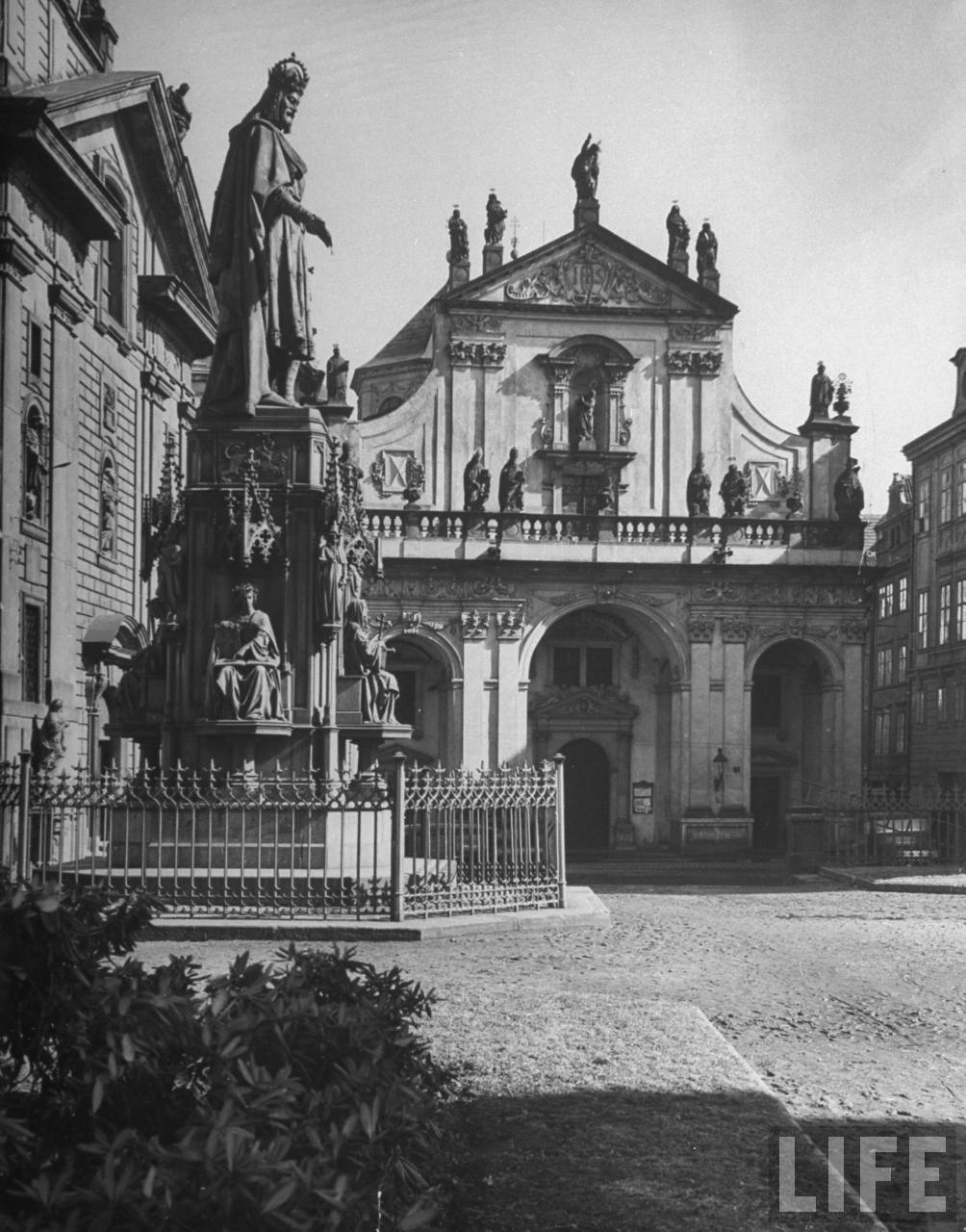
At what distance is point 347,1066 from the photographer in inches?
143

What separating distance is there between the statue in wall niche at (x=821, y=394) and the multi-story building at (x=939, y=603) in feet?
14.9

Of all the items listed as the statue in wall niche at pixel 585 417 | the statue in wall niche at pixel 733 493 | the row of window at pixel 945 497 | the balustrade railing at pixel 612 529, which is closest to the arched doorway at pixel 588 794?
the balustrade railing at pixel 612 529

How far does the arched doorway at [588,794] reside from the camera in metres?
37.1

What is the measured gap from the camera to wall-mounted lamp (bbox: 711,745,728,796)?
3509 cm

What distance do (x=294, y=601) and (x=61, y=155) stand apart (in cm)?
1259

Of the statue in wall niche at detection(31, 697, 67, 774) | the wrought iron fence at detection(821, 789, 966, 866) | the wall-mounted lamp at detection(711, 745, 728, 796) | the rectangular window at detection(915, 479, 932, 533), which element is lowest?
the wrought iron fence at detection(821, 789, 966, 866)

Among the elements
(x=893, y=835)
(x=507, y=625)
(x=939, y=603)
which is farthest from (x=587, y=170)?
(x=893, y=835)

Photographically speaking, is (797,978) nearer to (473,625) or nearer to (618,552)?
(473,625)

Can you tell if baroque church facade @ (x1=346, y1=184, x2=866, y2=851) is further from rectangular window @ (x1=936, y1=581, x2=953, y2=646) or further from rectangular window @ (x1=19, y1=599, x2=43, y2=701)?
rectangular window @ (x1=19, y1=599, x2=43, y2=701)

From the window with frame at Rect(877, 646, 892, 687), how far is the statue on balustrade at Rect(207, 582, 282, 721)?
42.2m

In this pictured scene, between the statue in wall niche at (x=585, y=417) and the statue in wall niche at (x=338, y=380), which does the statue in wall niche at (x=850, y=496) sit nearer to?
the statue in wall niche at (x=585, y=417)

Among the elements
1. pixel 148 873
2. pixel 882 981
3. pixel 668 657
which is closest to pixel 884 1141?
pixel 882 981

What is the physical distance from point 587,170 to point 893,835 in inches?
812

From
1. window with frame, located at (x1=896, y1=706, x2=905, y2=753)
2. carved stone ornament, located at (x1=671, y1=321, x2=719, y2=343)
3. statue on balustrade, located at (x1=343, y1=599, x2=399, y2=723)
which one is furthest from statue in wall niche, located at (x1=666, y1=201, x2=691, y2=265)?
statue on balustrade, located at (x1=343, y1=599, x2=399, y2=723)
